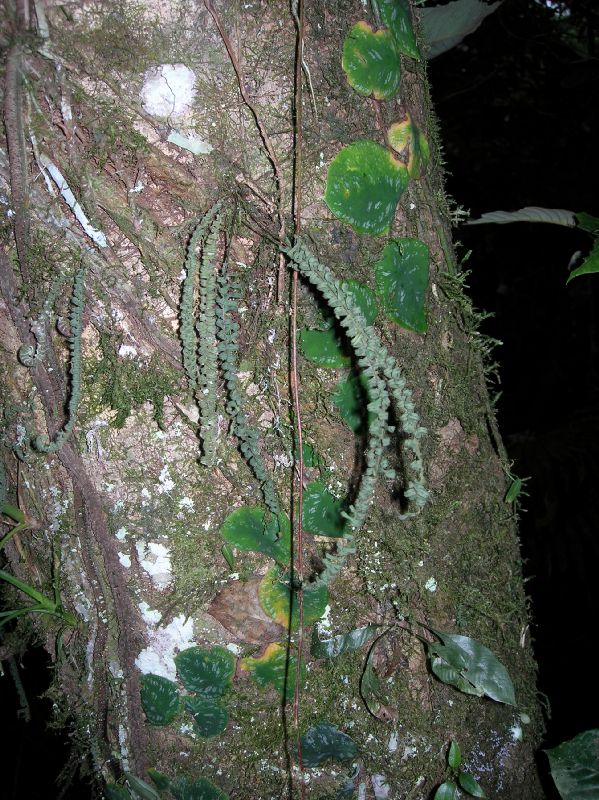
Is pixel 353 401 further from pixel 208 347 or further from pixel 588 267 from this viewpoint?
pixel 588 267

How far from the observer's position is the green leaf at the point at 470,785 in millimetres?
837

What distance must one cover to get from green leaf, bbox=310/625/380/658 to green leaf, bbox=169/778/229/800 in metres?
0.24

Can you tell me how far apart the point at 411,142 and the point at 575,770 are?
999mm

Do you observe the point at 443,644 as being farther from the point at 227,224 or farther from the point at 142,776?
the point at 227,224

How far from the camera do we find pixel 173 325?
2.53 feet

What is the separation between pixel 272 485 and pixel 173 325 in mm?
254

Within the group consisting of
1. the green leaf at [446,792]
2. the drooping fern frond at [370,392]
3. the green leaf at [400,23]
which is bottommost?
the green leaf at [446,792]

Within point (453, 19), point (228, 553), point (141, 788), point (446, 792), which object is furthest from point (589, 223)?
point (141, 788)

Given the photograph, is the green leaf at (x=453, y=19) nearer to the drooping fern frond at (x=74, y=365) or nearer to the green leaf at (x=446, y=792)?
the drooping fern frond at (x=74, y=365)

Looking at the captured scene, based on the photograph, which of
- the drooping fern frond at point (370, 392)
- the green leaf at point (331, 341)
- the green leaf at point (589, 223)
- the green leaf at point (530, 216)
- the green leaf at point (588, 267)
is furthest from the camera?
the green leaf at point (530, 216)

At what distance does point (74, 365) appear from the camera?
30.2 inches

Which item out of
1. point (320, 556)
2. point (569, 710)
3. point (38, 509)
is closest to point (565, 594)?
point (569, 710)

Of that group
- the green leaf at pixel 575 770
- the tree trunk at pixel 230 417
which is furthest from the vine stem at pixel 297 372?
the green leaf at pixel 575 770

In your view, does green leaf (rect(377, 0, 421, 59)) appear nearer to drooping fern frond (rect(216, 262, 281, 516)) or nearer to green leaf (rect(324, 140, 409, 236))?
green leaf (rect(324, 140, 409, 236))
